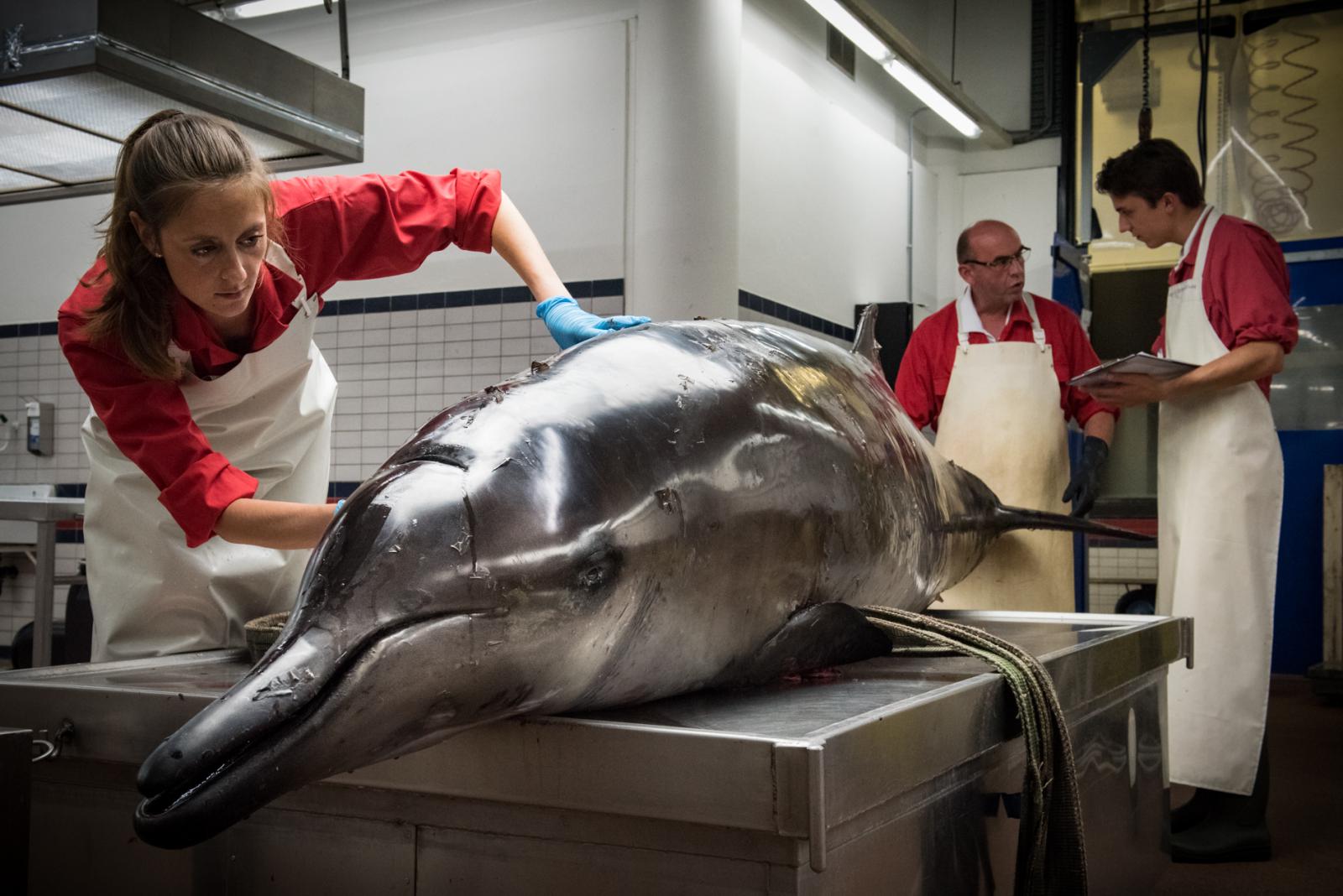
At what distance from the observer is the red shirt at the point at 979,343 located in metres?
3.92

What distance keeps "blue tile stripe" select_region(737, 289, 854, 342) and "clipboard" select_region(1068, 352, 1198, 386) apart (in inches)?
121

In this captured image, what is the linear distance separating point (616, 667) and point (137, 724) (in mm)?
557

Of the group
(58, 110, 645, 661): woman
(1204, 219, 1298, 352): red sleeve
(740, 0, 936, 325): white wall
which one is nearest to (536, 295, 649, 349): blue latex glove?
(58, 110, 645, 661): woman

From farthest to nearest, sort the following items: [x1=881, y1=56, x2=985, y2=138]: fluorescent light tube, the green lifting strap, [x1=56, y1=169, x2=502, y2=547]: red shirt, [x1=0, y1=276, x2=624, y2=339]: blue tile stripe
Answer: [x1=881, y1=56, x2=985, y2=138]: fluorescent light tube
[x1=0, y1=276, x2=624, y2=339]: blue tile stripe
[x1=56, y1=169, x2=502, y2=547]: red shirt
the green lifting strap

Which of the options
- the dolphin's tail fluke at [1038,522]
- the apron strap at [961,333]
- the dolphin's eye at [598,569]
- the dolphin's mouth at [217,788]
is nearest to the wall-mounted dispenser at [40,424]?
the apron strap at [961,333]

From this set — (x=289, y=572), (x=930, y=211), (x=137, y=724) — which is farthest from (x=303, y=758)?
(x=930, y=211)

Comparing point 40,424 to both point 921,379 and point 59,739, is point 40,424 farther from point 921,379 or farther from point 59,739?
point 59,739

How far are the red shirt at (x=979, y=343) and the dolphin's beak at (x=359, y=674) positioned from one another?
9.69 feet

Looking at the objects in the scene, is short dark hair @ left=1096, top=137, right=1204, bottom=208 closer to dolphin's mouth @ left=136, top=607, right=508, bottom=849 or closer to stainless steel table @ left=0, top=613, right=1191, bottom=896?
stainless steel table @ left=0, top=613, right=1191, bottom=896

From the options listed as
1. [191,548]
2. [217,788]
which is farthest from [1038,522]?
[217,788]

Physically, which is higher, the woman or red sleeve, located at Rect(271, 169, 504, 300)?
red sleeve, located at Rect(271, 169, 504, 300)

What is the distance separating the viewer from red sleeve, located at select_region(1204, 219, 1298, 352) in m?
3.32

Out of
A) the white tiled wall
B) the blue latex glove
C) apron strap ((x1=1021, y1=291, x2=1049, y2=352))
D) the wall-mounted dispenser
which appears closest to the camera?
the blue latex glove

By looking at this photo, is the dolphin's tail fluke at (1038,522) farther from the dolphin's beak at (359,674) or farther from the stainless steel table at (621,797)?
the dolphin's beak at (359,674)
